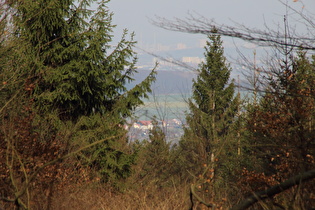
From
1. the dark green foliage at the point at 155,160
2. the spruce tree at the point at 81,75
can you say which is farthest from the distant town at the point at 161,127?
the spruce tree at the point at 81,75

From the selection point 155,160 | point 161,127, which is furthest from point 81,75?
point 161,127

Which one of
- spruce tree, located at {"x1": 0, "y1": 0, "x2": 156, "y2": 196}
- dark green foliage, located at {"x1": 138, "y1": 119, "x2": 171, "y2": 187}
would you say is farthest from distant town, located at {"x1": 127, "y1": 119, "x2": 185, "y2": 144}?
spruce tree, located at {"x1": 0, "y1": 0, "x2": 156, "y2": 196}

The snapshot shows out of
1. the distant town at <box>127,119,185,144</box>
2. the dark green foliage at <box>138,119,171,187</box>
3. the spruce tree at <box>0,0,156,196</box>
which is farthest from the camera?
the distant town at <box>127,119,185,144</box>

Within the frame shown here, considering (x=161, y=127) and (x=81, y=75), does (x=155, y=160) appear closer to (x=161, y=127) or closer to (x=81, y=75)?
(x=161, y=127)

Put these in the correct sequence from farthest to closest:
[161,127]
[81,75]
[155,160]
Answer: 1. [161,127]
2. [155,160]
3. [81,75]

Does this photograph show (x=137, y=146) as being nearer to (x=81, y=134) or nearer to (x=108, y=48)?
(x=81, y=134)

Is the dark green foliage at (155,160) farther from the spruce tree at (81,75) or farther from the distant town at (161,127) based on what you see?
the spruce tree at (81,75)

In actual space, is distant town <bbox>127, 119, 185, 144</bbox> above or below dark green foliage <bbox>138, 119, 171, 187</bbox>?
above

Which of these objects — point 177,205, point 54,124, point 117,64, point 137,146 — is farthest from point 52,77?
point 177,205

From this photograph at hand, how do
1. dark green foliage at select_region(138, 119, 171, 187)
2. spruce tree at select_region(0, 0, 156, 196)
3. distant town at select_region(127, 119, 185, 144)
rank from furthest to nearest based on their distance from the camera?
distant town at select_region(127, 119, 185, 144) < dark green foliage at select_region(138, 119, 171, 187) < spruce tree at select_region(0, 0, 156, 196)

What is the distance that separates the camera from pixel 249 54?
190 inches

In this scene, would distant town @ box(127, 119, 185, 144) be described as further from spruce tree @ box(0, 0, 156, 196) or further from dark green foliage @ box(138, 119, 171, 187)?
spruce tree @ box(0, 0, 156, 196)

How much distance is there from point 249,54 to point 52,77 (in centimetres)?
952

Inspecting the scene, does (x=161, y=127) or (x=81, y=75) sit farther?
(x=161, y=127)
